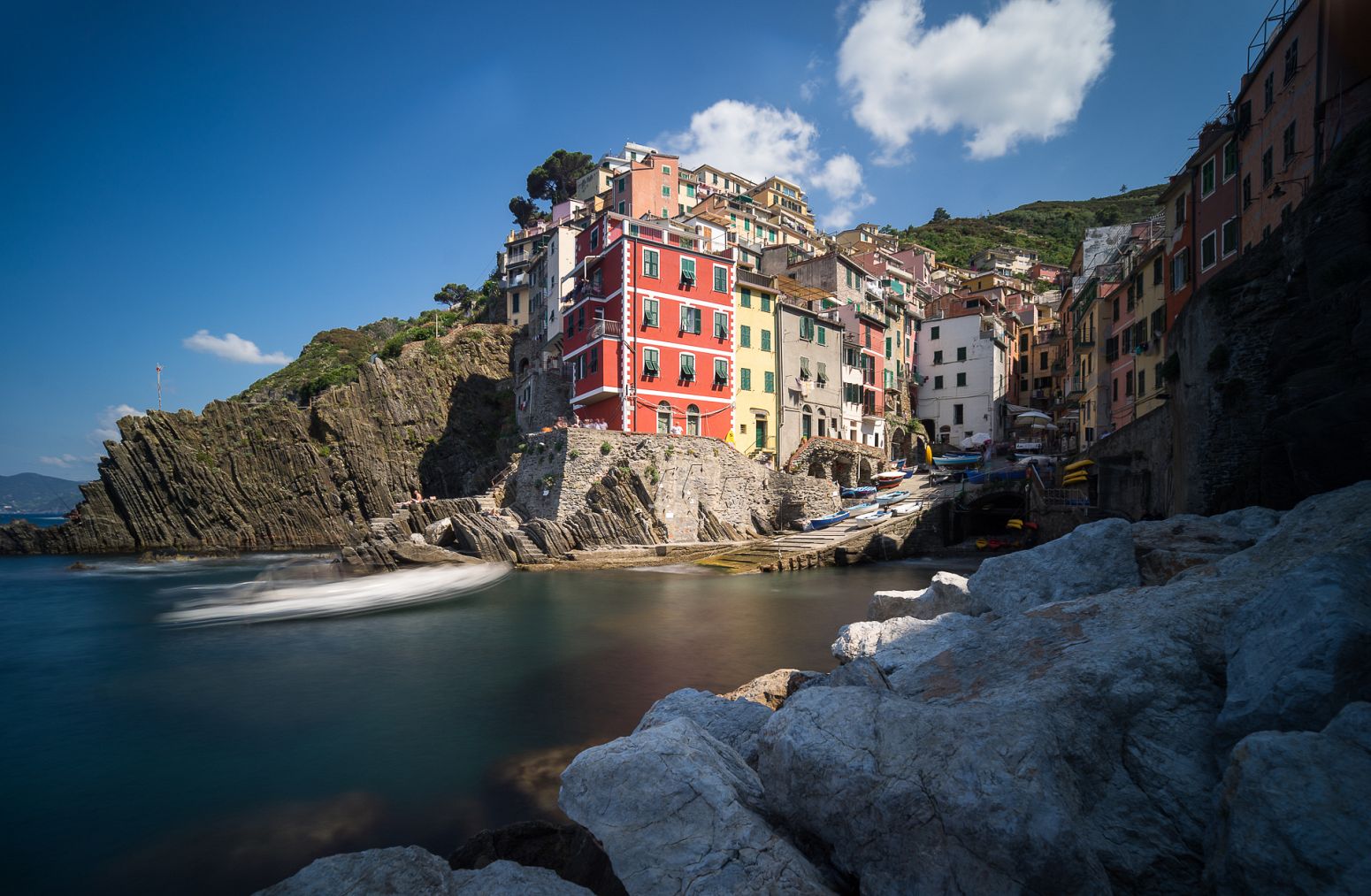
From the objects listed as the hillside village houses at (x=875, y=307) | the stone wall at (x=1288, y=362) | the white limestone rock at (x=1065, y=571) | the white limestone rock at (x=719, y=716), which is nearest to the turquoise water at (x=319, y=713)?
the white limestone rock at (x=719, y=716)

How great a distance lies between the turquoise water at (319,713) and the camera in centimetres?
786

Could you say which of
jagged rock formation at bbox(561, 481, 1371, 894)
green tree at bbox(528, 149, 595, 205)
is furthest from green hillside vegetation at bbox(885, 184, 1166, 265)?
jagged rock formation at bbox(561, 481, 1371, 894)

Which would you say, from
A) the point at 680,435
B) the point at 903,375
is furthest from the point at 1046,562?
the point at 903,375

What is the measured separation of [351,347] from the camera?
81438mm

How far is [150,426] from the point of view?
45.8 meters

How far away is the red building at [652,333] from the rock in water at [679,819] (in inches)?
1207

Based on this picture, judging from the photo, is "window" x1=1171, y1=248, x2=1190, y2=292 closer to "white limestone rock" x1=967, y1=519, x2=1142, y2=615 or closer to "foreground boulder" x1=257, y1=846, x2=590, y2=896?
"white limestone rock" x1=967, y1=519, x2=1142, y2=615

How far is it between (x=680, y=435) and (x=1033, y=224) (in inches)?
4771

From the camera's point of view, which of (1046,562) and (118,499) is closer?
(1046,562)

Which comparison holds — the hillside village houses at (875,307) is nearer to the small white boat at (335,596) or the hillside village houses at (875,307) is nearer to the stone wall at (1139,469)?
the stone wall at (1139,469)

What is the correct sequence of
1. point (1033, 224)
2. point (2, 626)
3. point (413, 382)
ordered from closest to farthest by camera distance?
point (2, 626), point (413, 382), point (1033, 224)

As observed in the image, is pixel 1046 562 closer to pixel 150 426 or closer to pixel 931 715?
pixel 931 715

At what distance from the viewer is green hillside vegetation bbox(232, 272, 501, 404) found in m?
59.4

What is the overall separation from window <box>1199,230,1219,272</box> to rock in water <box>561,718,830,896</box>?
28.6 meters
